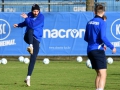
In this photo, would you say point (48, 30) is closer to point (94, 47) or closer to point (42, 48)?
point (42, 48)

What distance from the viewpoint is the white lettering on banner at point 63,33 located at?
98.1 ft

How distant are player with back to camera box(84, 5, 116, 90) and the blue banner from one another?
16.7m

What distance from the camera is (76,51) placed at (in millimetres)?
29875

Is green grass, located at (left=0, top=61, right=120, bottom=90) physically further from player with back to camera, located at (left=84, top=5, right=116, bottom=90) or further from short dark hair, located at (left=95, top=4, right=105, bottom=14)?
short dark hair, located at (left=95, top=4, right=105, bottom=14)

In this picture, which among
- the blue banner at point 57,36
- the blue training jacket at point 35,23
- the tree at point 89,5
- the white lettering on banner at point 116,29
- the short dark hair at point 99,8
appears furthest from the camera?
the tree at point 89,5

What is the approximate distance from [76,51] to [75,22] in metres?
1.63

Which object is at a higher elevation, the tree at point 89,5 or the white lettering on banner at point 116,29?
the tree at point 89,5

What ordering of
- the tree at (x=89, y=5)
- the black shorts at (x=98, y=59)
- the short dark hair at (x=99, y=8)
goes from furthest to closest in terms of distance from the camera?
the tree at (x=89, y=5), the black shorts at (x=98, y=59), the short dark hair at (x=99, y=8)

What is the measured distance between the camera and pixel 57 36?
29.9 m

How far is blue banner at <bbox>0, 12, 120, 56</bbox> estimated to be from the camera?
97.7 feet

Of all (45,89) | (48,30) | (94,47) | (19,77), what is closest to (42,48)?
(48,30)

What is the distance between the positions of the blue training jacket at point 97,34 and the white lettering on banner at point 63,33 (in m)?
16.8

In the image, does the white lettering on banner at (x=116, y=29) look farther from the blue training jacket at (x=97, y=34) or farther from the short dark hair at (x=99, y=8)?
the short dark hair at (x=99, y=8)

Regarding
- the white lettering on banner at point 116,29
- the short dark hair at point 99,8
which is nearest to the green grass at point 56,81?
the short dark hair at point 99,8
